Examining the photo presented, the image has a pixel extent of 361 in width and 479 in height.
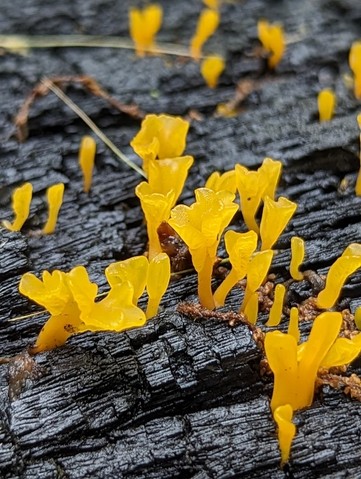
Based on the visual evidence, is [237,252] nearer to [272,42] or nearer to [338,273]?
[338,273]

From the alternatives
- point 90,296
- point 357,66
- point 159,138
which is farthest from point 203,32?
point 90,296

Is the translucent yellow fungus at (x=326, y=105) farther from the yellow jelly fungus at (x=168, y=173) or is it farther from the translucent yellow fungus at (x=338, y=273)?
the translucent yellow fungus at (x=338, y=273)

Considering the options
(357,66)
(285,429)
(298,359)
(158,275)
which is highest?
(357,66)

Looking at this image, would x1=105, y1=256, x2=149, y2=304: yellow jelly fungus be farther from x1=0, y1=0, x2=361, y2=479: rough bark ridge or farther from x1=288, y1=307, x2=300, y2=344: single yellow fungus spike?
x1=288, y1=307, x2=300, y2=344: single yellow fungus spike

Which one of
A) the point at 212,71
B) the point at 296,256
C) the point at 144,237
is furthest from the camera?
the point at 212,71

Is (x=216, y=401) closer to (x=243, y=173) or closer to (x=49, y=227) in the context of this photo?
(x=243, y=173)

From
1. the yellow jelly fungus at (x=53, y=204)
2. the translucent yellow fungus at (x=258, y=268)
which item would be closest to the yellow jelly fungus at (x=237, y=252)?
the translucent yellow fungus at (x=258, y=268)

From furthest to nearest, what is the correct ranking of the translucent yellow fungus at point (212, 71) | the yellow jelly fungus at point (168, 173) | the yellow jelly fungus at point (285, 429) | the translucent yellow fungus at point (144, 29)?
the translucent yellow fungus at point (144, 29), the translucent yellow fungus at point (212, 71), the yellow jelly fungus at point (168, 173), the yellow jelly fungus at point (285, 429)
